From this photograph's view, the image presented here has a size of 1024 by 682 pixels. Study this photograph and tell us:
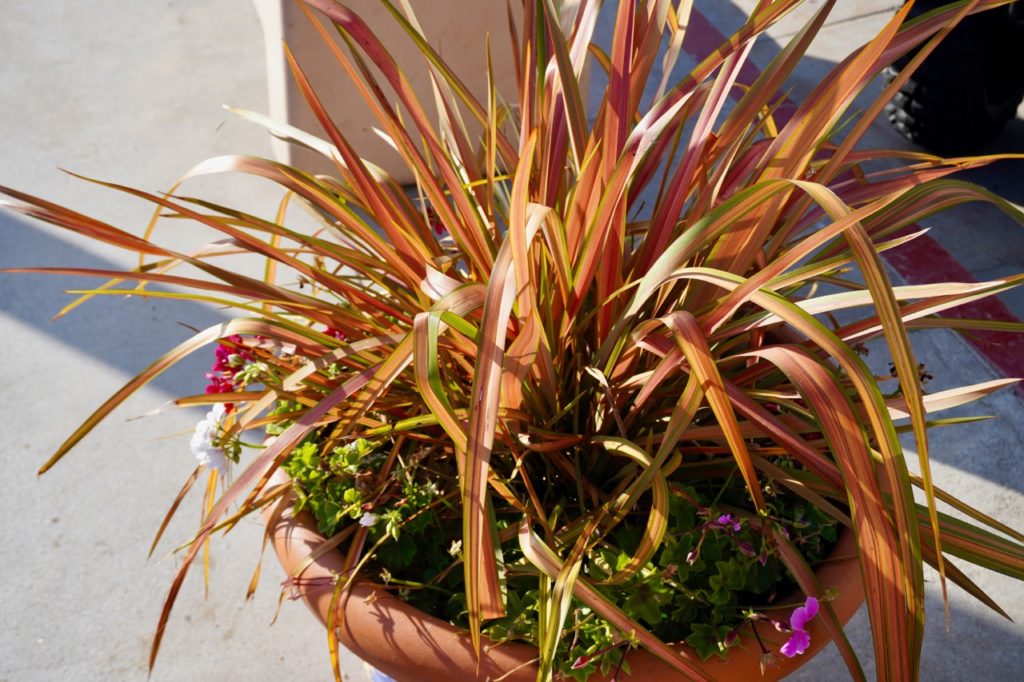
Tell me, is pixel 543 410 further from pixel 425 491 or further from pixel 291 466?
pixel 291 466

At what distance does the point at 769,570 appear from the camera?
103 centimetres

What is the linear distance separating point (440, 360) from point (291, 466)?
208 millimetres

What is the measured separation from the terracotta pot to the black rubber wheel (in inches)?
59.9

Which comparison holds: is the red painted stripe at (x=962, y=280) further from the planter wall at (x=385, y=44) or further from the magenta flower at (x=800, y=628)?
Result: the magenta flower at (x=800, y=628)

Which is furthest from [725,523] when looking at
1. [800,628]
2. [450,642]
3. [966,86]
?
[966,86]

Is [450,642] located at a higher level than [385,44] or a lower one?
lower

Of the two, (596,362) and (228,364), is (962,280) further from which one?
(228,364)

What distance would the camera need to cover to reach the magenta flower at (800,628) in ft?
3.04

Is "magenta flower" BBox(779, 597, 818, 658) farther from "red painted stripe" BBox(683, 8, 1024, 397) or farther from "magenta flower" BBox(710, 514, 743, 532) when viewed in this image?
"red painted stripe" BBox(683, 8, 1024, 397)

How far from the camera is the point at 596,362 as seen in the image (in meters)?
1.03

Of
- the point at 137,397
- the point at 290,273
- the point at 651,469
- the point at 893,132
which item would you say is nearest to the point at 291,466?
the point at 651,469

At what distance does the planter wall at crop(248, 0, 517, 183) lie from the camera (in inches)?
77.8

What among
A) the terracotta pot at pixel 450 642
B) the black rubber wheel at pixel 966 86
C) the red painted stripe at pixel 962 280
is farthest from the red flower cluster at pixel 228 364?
the black rubber wheel at pixel 966 86

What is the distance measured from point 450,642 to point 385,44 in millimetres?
1404
